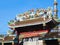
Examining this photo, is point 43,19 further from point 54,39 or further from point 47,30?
point 54,39

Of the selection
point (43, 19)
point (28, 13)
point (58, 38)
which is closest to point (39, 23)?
point (43, 19)

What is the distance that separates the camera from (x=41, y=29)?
106 ft

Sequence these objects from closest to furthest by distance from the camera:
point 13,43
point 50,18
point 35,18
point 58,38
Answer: point 58,38 → point 50,18 → point 35,18 → point 13,43

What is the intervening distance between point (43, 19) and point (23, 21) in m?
3.87

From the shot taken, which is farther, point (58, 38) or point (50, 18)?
point (50, 18)

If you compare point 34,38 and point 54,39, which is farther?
point 34,38

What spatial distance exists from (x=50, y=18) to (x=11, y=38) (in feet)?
32.7

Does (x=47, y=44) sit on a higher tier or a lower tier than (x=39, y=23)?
lower

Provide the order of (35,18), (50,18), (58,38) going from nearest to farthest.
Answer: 1. (58,38)
2. (50,18)
3. (35,18)

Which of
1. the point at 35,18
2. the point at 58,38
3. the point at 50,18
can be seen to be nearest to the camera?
the point at 58,38

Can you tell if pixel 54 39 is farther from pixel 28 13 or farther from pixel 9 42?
pixel 9 42

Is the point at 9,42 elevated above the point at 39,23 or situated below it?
below

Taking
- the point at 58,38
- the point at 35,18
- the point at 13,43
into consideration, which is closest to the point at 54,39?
the point at 58,38

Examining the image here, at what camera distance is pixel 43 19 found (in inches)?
1250
